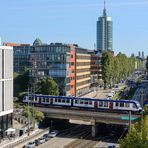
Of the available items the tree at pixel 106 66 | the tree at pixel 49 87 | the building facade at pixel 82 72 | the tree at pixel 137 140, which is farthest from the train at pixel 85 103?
the tree at pixel 106 66

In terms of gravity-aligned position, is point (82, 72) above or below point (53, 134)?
above

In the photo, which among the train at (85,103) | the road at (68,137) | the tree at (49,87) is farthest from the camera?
the tree at (49,87)

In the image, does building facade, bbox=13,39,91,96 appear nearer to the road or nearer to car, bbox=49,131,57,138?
the road

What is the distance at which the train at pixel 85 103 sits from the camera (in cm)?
7244

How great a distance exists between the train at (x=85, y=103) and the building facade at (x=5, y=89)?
584 inches

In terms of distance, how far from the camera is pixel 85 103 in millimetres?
76875

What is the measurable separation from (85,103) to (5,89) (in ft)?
57.8

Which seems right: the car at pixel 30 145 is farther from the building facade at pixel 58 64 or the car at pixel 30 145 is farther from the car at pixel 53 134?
the building facade at pixel 58 64

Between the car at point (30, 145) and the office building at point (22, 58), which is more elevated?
the office building at point (22, 58)

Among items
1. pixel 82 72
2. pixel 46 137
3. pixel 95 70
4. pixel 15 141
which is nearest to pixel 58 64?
pixel 82 72

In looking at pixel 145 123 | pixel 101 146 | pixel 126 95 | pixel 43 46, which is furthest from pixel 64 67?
pixel 145 123

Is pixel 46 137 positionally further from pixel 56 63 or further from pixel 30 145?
pixel 56 63

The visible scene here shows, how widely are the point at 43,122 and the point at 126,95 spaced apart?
53.1 m

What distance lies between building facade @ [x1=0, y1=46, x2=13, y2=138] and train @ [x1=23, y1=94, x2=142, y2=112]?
14842mm
